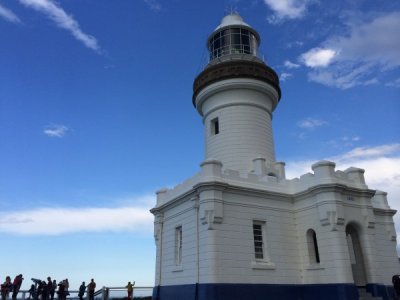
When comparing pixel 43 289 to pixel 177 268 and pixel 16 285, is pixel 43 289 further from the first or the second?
pixel 177 268

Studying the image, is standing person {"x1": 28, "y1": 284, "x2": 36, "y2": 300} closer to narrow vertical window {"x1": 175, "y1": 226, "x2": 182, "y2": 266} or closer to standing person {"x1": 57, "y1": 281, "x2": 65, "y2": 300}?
standing person {"x1": 57, "y1": 281, "x2": 65, "y2": 300}

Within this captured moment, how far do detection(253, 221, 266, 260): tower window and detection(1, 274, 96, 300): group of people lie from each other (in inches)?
368

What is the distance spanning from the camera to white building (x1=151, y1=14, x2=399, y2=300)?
13195mm

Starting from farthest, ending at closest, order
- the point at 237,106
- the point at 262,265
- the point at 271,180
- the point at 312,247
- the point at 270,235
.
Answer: the point at 237,106 → the point at 271,180 → the point at 312,247 → the point at 270,235 → the point at 262,265

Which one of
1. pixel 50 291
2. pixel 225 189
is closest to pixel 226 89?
pixel 225 189

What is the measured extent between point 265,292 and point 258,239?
2.09 m

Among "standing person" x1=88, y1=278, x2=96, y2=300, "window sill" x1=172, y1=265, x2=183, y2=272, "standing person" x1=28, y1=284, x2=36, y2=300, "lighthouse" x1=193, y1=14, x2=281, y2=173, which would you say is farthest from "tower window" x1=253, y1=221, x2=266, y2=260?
"standing person" x1=28, y1=284, x2=36, y2=300

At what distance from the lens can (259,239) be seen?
47.8ft

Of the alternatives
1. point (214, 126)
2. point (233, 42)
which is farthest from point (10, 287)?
point (233, 42)

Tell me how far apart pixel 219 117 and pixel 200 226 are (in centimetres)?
757

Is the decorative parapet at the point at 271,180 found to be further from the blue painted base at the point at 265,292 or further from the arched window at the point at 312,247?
the blue painted base at the point at 265,292

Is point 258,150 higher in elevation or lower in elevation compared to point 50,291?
higher

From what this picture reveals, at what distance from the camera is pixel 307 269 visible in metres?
14.4

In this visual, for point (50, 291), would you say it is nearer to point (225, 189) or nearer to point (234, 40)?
point (225, 189)
